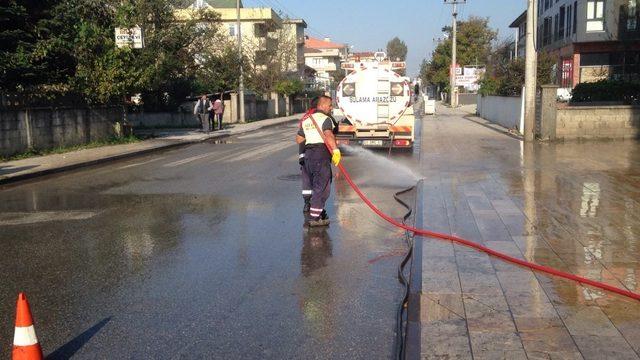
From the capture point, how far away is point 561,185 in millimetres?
11242

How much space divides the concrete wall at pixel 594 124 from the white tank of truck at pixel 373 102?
16.9 feet

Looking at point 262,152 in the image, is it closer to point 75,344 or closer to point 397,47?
point 75,344

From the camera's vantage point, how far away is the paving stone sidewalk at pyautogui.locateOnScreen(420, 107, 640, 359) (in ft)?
14.3

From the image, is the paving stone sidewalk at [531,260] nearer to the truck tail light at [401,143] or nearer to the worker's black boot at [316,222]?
the worker's black boot at [316,222]

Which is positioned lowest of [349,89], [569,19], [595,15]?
[349,89]

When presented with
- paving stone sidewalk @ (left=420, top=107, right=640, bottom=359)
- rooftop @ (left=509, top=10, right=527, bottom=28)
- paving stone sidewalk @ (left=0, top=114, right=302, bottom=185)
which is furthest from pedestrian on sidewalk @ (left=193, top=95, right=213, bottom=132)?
rooftop @ (left=509, top=10, right=527, bottom=28)

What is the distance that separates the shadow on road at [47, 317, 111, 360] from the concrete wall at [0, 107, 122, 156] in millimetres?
14616

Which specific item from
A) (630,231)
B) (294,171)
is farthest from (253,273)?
(294,171)

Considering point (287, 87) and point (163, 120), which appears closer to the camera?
point (163, 120)

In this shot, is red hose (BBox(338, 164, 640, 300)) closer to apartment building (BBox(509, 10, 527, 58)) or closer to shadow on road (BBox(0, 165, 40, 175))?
shadow on road (BBox(0, 165, 40, 175))

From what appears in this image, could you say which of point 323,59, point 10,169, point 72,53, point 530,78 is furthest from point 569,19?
point 323,59

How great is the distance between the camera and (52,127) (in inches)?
782

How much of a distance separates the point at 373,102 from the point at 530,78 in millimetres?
5331

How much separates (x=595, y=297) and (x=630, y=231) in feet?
8.97
